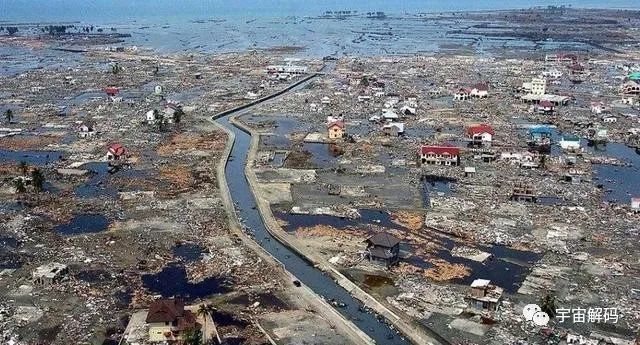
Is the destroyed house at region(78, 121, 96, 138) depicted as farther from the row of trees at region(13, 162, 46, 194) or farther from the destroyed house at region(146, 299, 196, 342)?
the destroyed house at region(146, 299, 196, 342)

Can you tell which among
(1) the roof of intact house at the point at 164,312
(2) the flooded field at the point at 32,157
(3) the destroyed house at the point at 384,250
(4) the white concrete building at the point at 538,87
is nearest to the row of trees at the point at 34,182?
(2) the flooded field at the point at 32,157

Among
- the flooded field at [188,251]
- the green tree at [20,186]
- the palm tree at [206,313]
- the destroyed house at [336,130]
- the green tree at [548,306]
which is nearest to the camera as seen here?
the palm tree at [206,313]

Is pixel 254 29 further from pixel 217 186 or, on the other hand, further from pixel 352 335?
pixel 352 335

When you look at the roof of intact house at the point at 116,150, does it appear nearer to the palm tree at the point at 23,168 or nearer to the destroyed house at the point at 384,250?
the palm tree at the point at 23,168

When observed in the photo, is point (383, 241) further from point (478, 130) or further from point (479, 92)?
point (479, 92)

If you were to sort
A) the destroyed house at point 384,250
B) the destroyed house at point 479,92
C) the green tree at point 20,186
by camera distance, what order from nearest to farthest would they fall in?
the destroyed house at point 384,250
the green tree at point 20,186
the destroyed house at point 479,92

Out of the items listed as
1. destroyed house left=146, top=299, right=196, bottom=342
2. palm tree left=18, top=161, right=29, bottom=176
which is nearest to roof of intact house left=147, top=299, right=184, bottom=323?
destroyed house left=146, top=299, right=196, bottom=342
